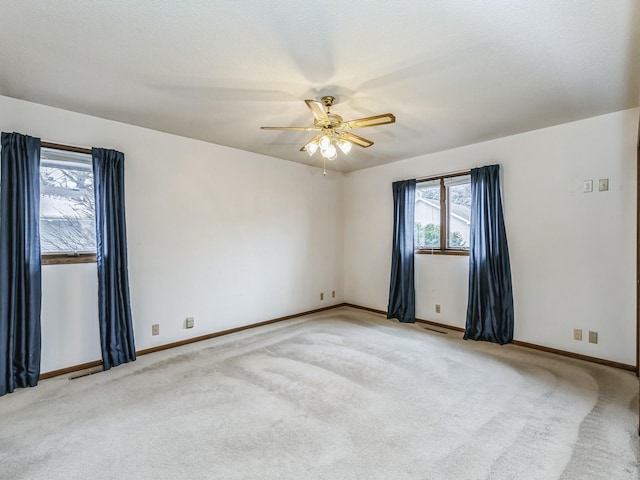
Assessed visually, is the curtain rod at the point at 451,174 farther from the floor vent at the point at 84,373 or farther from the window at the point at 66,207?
the floor vent at the point at 84,373

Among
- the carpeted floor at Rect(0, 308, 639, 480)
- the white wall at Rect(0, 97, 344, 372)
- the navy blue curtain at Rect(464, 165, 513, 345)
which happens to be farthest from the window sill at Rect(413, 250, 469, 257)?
the white wall at Rect(0, 97, 344, 372)

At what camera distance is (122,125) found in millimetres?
3352

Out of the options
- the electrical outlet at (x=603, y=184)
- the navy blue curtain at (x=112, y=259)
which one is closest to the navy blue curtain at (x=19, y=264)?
the navy blue curtain at (x=112, y=259)

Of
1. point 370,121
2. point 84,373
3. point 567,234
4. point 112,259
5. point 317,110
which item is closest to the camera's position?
point 317,110

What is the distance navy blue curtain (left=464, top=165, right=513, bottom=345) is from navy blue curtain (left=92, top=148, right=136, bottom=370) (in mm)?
3860

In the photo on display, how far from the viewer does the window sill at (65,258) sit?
292 centimetres

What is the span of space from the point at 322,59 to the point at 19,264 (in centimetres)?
294

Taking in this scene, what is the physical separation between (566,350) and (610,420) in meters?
1.35

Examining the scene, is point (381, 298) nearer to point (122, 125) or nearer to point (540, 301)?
point (540, 301)

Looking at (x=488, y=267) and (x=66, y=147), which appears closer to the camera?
(x=66, y=147)

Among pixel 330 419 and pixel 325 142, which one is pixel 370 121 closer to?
pixel 325 142

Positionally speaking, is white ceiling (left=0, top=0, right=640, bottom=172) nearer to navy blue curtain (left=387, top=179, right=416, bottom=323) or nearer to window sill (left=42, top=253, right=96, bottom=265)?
window sill (left=42, top=253, right=96, bottom=265)

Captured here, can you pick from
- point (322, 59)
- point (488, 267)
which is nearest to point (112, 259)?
point (322, 59)

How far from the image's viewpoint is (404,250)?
472cm
